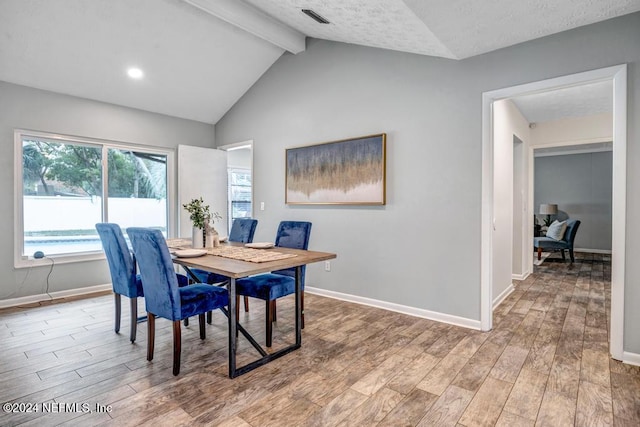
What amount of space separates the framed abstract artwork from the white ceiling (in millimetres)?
1085

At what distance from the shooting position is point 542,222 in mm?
8711

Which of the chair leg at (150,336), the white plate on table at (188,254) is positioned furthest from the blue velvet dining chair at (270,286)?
the chair leg at (150,336)

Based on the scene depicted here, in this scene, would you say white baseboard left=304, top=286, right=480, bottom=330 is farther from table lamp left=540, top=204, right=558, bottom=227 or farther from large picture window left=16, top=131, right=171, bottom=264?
table lamp left=540, top=204, right=558, bottom=227

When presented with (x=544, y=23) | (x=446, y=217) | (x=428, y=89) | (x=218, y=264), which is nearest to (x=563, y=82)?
(x=544, y=23)

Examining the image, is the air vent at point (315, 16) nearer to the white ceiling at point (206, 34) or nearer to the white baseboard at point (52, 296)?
the white ceiling at point (206, 34)

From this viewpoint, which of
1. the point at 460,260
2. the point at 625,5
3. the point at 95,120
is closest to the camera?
the point at 625,5

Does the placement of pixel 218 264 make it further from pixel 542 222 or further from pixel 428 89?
pixel 542 222

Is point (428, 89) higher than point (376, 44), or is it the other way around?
point (376, 44)

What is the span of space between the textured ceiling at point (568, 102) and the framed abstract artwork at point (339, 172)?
1818 millimetres

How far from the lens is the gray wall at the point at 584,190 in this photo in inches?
308

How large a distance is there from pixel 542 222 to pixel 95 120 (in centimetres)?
980

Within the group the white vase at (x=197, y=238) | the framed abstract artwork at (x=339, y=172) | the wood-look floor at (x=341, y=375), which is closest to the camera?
the wood-look floor at (x=341, y=375)

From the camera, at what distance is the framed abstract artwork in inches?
146

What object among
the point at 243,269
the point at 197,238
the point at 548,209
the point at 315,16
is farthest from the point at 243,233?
the point at 548,209
